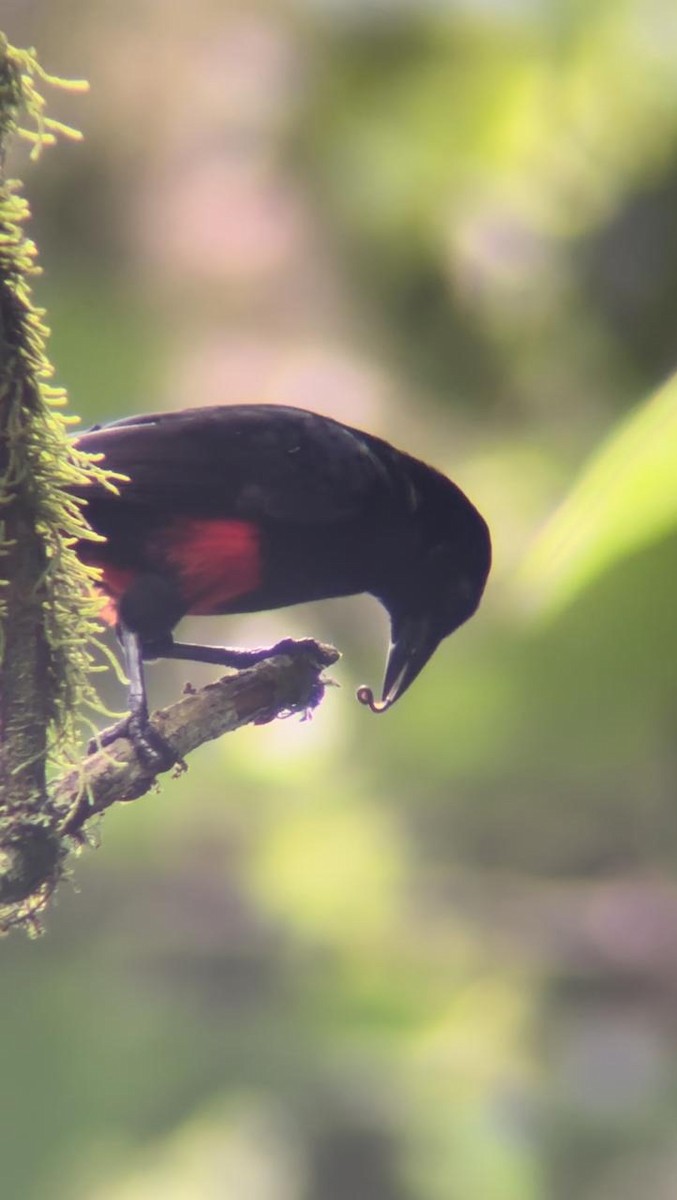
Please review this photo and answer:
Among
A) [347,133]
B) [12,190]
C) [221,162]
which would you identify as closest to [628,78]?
[347,133]

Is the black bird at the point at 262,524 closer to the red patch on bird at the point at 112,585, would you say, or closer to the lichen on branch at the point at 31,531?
the red patch on bird at the point at 112,585

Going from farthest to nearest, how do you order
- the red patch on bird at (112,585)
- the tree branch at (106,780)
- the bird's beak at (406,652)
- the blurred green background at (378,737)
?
the blurred green background at (378,737), the bird's beak at (406,652), the red patch on bird at (112,585), the tree branch at (106,780)

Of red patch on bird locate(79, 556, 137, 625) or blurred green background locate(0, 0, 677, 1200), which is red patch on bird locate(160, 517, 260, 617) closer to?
red patch on bird locate(79, 556, 137, 625)

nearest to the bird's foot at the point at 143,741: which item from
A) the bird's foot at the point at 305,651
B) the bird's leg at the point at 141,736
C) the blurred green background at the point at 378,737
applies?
the bird's leg at the point at 141,736

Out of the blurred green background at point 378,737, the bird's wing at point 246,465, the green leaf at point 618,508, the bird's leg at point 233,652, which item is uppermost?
the green leaf at point 618,508

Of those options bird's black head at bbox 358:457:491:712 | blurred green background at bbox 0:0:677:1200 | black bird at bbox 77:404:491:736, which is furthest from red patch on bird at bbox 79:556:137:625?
blurred green background at bbox 0:0:677:1200

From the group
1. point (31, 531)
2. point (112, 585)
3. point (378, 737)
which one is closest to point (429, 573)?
point (112, 585)
